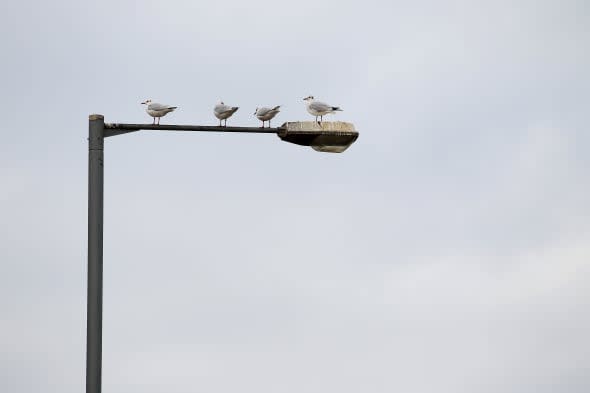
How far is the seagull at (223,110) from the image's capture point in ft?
36.5

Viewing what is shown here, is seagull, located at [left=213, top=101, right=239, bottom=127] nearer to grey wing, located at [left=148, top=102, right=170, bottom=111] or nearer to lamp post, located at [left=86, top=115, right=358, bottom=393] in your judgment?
grey wing, located at [left=148, top=102, right=170, bottom=111]

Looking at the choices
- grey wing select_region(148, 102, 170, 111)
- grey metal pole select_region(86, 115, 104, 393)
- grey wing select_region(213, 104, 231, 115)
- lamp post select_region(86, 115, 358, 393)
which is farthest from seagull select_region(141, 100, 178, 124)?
grey metal pole select_region(86, 115, 104, 393)

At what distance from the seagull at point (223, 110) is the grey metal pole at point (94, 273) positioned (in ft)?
6.58

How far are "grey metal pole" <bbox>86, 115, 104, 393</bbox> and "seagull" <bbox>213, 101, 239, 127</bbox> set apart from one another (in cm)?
200

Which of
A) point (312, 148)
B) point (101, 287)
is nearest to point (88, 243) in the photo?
point (101, 287)

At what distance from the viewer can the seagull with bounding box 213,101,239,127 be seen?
11125mm

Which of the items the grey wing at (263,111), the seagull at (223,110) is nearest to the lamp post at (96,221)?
the seagull at (223,110)

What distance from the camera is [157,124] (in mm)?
9891

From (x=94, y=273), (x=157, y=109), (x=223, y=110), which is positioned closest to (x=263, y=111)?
(x=223, y=110)

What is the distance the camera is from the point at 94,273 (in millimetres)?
9336

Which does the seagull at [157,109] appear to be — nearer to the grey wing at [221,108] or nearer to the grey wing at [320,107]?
the grey wing at [221,108]

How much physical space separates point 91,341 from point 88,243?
41.4 inches

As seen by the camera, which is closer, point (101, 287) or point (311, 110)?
point (101, 287)

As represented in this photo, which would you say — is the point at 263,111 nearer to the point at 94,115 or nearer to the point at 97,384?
the point at 94,115
